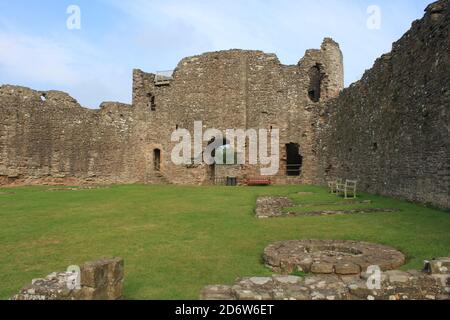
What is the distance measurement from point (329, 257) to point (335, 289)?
204 centimetres

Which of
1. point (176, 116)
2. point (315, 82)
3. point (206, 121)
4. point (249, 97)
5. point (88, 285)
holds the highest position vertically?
point (315, 82)

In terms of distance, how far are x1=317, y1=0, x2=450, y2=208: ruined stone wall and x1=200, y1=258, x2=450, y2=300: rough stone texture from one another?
6655 mm

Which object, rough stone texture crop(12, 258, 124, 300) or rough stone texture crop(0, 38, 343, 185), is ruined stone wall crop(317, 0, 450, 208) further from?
rough stone texture crop(12, 258, 124, 300)

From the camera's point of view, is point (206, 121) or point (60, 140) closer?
point (60, 140)

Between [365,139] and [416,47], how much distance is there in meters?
4.82

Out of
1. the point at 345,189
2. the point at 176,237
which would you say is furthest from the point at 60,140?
the point at 176,237

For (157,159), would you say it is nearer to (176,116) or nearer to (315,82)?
(176,116)

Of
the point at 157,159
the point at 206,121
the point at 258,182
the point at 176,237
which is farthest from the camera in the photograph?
the point at 157,159

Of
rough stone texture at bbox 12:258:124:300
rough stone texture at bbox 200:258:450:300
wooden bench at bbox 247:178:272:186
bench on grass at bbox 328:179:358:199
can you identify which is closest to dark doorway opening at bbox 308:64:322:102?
wooden bench at bbox 247:178:272:186

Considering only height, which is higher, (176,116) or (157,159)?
(176,116)

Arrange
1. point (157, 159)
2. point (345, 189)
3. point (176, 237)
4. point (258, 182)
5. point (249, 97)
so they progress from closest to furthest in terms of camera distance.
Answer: point (176, 237)
point (345, 189)
point (258, 182)
point (249, 97)
point (157, 159)

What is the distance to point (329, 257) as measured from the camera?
5.95 m
